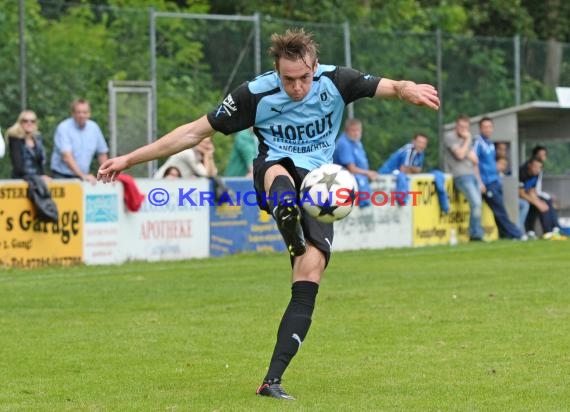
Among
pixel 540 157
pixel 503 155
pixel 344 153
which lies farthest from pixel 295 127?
pixel 540 157

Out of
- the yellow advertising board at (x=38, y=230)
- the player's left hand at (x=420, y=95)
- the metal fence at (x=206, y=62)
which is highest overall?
the metal fence at (x=206, y=62)

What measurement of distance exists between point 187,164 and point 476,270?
4.49 metres

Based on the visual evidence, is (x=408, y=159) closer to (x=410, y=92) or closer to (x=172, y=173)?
(x=172, y=173)

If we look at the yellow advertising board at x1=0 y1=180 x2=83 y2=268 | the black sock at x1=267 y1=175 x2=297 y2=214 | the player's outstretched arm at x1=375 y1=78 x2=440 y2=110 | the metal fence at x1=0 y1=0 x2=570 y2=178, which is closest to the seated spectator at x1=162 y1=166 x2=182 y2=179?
the metal fence at x1=0 y1=0 x2=570 y2=178

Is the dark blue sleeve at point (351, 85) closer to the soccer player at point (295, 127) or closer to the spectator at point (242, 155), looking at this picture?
the soccer player at point (295, 127)

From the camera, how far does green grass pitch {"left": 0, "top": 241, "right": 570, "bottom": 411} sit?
783cm

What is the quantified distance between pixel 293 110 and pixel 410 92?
0.68m

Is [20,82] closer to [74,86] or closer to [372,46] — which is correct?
[74,86]

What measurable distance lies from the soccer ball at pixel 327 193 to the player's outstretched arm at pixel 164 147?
0.70 m

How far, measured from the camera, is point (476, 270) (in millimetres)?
17141

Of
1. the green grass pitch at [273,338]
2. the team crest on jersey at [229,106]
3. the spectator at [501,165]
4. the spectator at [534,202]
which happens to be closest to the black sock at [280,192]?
the team crest on jersey at [229,106]

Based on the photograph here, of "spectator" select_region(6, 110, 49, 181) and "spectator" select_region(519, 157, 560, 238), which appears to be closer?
"spectator" select_region(6, 110, 49, 181)

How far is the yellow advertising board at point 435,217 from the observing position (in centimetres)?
2273

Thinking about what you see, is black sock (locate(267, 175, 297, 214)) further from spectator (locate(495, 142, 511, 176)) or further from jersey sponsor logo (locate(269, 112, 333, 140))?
spectator (locate(495, 142, 511, 176))
